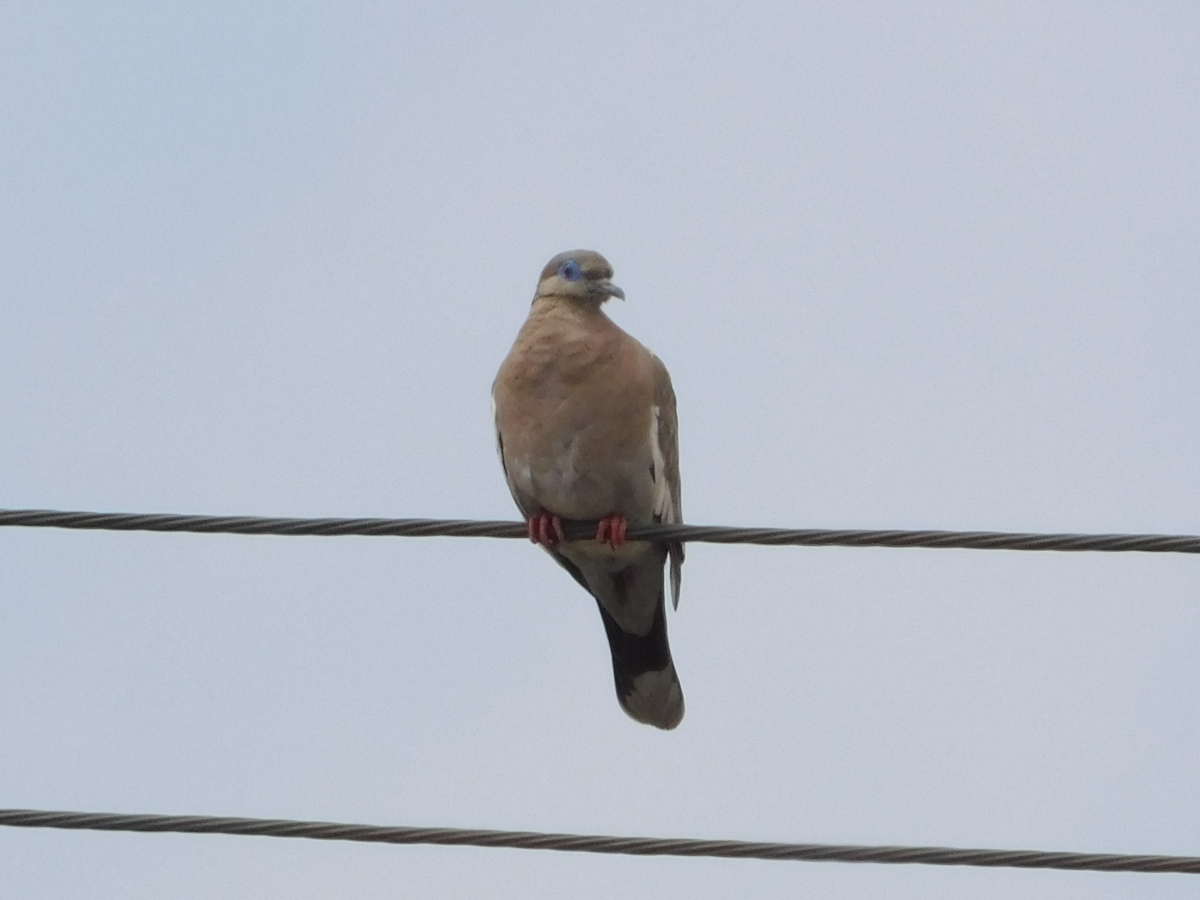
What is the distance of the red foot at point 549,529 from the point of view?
5639 mm

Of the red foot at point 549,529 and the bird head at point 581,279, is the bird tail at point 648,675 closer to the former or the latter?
the red foot at point 549,529

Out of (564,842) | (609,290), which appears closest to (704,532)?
(564,842)

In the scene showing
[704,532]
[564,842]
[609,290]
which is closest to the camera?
[564,842]

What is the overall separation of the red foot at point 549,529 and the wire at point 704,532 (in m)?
1.21

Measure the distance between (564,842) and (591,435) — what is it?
2197 millimetres

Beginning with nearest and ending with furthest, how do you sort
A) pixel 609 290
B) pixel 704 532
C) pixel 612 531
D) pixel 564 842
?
pixel 564 842
pixel 704 532
pixel 612 531
pixel 609 290

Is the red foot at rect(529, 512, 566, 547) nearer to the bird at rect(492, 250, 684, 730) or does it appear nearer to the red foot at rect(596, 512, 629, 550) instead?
the bird at rect(492, 250, 684, 730)

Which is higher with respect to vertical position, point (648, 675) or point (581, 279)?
point (581, 279)

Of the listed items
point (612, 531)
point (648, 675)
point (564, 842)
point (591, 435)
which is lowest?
point (564, 842)

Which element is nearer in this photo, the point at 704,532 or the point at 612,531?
the point at 704,532

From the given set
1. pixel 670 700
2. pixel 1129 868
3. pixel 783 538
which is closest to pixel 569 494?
pixel 670 700

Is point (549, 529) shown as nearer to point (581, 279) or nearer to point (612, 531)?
point (612, 531)

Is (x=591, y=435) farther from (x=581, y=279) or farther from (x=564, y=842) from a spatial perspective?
(x=564, y=842)

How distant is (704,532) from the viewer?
14.5 ft
